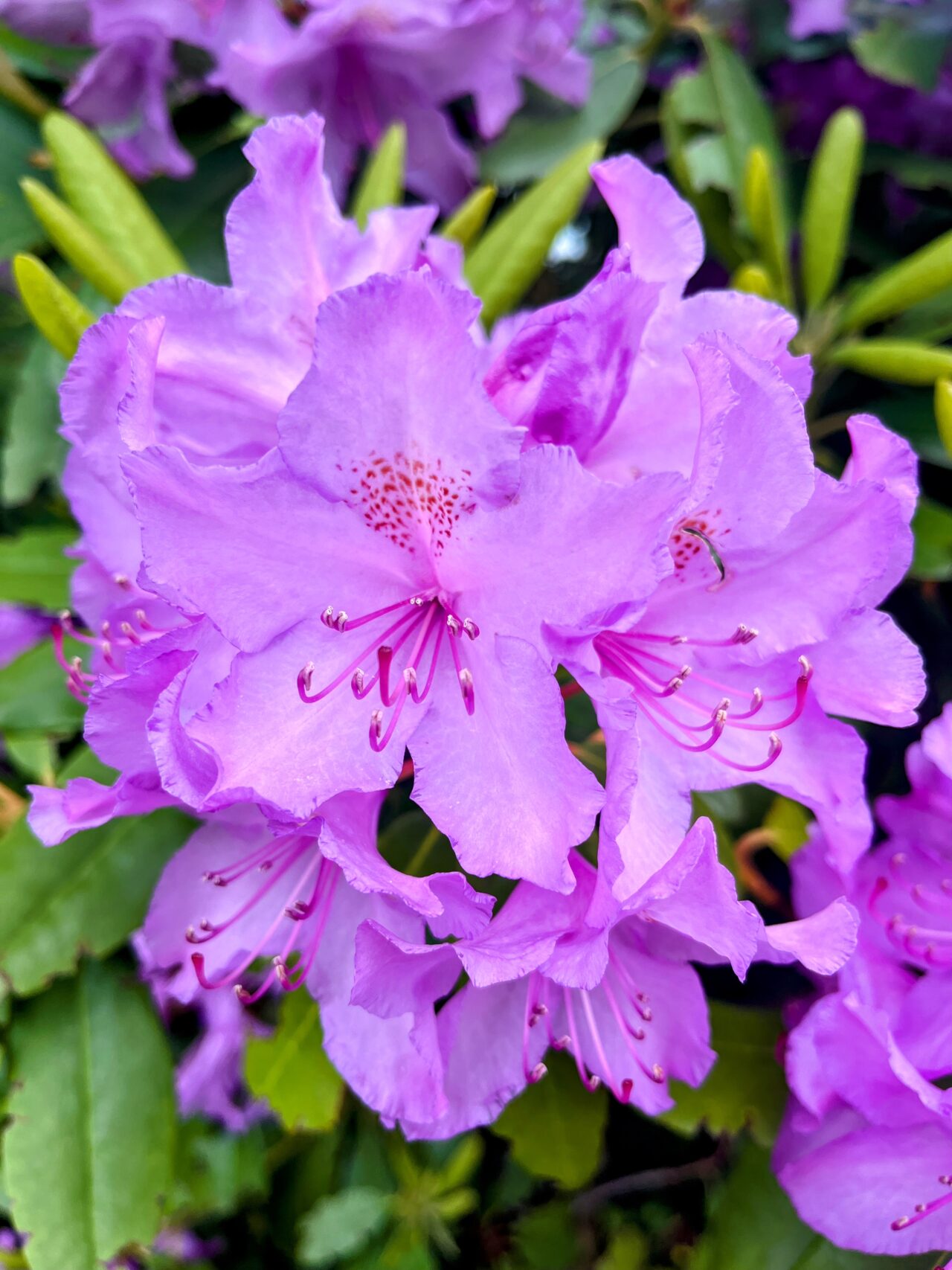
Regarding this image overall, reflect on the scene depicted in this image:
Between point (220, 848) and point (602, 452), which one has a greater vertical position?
point (602, 452)

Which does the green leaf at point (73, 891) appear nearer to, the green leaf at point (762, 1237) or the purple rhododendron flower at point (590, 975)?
the purple rhododendron flower at point (590, 975)

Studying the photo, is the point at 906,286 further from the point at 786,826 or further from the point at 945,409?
the point at 786,826

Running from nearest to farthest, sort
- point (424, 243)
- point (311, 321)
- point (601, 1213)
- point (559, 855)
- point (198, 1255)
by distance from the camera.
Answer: point (559, 855) → point (311, 321) → point (424, 243) → point (601, 1213) → point (198, 1255)

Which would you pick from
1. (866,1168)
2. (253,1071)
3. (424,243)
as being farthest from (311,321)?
(866,1168)

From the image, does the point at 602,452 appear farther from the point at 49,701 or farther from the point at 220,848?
the point at 49,701

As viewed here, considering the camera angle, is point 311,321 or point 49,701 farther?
point 49,701

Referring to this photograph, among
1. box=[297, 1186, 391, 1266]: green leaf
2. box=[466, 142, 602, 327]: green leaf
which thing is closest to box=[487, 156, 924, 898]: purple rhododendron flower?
box=[466, 142, 602, 327]: green leaf
